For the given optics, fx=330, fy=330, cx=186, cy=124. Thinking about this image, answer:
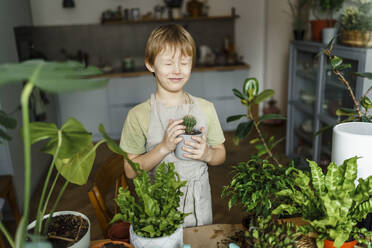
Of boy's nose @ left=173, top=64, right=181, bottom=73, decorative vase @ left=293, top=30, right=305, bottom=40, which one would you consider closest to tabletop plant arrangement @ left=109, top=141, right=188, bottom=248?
boy's nose @ left=173, top=64, right=181, bottom=73

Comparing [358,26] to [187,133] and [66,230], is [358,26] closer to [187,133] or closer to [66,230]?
[187,133]

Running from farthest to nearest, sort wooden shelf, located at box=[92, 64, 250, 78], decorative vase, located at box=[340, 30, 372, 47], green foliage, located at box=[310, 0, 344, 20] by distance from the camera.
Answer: wooden shelf, located at box=[92, 64, 250, 78]
green foliage, located at box=[310, 0, 344, 20]
decorative vase, located at box=[340, 30, 372, 47]

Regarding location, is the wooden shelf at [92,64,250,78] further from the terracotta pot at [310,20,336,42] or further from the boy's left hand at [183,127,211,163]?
the boy's left hand at [183,127,211,163]

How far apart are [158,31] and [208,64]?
11.5 feet

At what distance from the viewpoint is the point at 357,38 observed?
7.58ft

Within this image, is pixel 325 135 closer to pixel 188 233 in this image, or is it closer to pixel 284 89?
pixel 284 89

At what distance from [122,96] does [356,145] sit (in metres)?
3.61

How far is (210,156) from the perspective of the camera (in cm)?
119

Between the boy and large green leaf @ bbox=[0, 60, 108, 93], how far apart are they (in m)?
0.52

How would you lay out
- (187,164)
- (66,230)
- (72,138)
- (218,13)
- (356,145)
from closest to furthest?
(72,138)
(66,230)
(356,145)
(187,164)
(218,13)

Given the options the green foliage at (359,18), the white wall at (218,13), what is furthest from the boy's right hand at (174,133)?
the white wall at (218,13)

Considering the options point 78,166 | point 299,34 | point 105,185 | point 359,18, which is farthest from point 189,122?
point 299,34

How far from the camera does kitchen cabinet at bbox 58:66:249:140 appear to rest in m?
4.25

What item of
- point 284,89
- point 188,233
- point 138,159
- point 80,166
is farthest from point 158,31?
point 284,89
